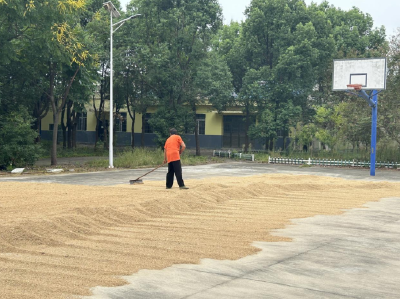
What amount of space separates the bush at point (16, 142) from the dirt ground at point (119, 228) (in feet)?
37.0

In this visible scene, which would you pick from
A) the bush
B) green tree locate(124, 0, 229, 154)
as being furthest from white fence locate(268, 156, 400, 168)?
the bush

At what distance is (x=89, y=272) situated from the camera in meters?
6.86

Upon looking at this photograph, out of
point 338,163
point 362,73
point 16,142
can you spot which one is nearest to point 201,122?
point 338,163

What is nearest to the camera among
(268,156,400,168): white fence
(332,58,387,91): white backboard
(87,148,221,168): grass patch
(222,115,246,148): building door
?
(332,58,387,91): white backboard

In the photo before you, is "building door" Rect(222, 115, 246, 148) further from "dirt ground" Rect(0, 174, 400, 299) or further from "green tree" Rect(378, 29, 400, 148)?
"dirt ground" Rect(0, 174, 400, 299)

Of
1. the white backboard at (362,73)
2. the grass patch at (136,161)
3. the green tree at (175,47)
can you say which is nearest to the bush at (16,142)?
the grass patch at (136,161)

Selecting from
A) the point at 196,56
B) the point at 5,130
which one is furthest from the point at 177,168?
the point at 196,56

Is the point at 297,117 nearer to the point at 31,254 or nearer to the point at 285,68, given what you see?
the point at 285,68

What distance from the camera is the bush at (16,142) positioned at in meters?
27.3

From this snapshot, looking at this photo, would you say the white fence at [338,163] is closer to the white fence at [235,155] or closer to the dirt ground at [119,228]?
the white fence at [235,155]

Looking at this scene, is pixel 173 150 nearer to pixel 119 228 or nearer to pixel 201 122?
pixel 119 228

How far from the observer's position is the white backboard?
28.6 m

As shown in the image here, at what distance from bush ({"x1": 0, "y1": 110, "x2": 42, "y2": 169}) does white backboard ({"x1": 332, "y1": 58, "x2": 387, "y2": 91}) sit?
54.6 feet

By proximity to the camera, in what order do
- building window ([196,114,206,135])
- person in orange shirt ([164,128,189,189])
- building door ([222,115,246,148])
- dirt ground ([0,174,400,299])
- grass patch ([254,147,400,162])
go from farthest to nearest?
1. building window ([196,114,206,135])
2. building door ([222,115,246,148])
3. grass patch ([254,147,400,162])
4. person in orange shirt ([164,128,189,189])
5. dirt ground ([0,174,400,299])
